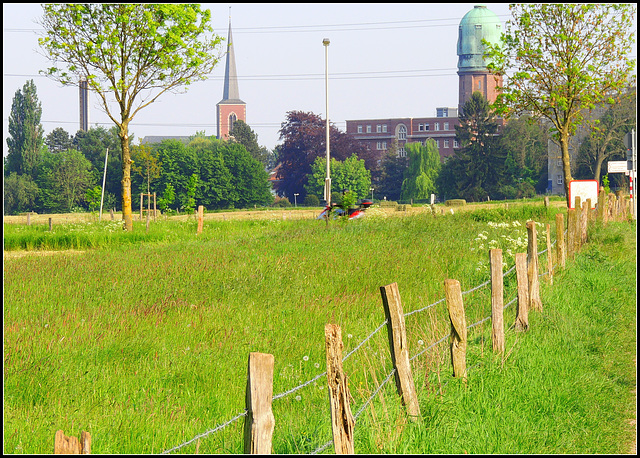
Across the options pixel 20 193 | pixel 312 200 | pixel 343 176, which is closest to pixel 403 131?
pixel 343 176

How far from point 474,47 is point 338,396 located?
152820 millimetres

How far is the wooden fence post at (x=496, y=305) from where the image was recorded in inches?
270

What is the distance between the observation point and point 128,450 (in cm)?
471

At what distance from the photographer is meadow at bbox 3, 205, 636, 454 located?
497cm

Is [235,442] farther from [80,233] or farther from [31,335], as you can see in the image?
[80,233]

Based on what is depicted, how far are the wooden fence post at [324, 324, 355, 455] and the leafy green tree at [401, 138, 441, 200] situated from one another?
8517 cm

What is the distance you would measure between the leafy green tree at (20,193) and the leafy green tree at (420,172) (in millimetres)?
43816

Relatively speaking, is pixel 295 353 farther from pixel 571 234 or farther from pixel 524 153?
pixel 524 153

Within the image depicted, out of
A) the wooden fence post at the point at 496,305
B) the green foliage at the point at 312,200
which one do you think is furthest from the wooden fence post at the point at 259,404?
the green foliage at the point at 312,200

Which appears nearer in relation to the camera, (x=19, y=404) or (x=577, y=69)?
(x=19, y=404)

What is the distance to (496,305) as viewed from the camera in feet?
22.9

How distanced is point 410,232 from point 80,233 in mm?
9947

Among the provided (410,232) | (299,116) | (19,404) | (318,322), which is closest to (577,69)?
(410,232)

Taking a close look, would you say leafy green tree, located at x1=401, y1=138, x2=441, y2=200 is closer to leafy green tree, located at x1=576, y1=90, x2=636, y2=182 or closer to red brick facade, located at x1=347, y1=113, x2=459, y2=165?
leafy green tree, located at x1=576, y1=90, x2=636, y2=182
